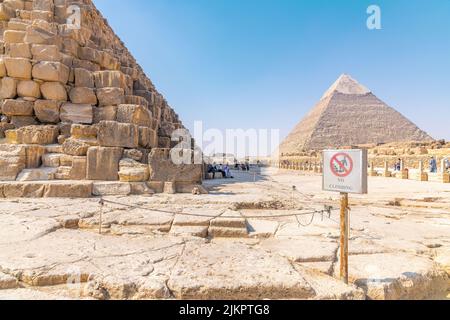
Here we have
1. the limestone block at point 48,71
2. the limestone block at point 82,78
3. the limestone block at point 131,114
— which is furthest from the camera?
the limestone block at point 82,78

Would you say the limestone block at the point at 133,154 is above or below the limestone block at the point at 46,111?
below

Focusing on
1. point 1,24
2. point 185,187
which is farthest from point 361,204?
point 1,24

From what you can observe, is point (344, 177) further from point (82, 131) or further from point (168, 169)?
point (82, 131)

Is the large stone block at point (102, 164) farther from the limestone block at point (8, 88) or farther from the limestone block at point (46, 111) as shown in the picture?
the limestone block at point (8, 88)

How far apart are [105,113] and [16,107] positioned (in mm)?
2159

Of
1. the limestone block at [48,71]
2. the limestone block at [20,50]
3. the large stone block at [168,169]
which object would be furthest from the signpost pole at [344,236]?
the limestone block at [20,50]

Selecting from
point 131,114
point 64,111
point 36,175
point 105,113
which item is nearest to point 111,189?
point 36,175

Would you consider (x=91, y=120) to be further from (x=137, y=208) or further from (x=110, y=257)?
(x=110, y=257)

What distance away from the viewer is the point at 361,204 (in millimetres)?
6078

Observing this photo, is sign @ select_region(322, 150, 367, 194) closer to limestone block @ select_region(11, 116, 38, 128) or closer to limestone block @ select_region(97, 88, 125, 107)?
limestone block @ select_region(97, 88, 125, 107)

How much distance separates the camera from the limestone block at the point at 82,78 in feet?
22.9

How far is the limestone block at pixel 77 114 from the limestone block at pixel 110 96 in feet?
1.24

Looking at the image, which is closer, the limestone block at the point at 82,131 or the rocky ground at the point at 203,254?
the rocky ground at the point at 203,254

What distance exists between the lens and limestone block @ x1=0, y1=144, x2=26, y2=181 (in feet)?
16.9
